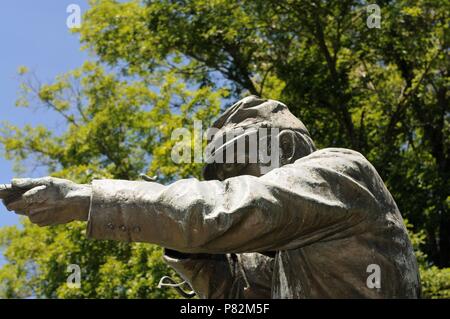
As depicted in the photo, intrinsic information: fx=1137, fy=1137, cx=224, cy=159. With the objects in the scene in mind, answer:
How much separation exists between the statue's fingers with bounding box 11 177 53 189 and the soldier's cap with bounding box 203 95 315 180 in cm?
110

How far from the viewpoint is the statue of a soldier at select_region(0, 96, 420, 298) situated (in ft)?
13.7

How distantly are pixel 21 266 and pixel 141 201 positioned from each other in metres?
19.8

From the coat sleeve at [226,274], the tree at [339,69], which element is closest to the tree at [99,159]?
the tree at [339,69]

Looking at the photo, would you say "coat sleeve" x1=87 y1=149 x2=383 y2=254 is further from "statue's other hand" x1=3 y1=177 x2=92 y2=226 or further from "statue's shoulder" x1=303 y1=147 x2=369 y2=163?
"statue's shoulder" x1=303 y1=147 x2=369 y2=163

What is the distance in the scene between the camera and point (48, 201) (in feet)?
13.6

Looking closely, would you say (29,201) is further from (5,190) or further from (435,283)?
(435,283)

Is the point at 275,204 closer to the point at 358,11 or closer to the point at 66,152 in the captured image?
the point at 358,11

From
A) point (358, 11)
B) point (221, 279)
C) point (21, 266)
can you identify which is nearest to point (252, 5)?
point (358, 11)

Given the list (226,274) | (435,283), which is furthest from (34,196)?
(435,283)

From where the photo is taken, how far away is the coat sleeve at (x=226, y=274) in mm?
5160

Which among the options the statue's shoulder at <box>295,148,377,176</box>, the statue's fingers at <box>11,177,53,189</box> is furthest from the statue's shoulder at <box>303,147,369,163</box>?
the statue's fingers at <box>11,177,53,189</box>

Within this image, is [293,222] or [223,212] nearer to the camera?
[223,212]

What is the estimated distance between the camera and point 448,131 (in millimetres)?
21766

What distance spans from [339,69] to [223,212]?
689 inches
